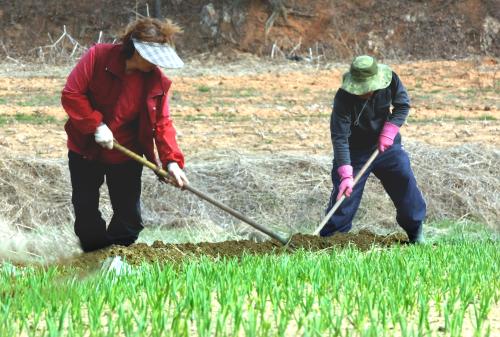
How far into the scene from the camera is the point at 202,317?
4.38 m

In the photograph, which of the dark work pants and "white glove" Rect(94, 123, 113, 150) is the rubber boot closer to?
the dark work pants

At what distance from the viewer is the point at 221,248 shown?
8109 mm

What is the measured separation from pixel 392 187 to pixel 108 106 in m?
2.75

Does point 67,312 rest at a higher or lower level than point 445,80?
higher

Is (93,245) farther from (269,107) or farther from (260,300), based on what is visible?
(269,107)

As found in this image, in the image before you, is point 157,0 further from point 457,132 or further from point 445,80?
point 457,132

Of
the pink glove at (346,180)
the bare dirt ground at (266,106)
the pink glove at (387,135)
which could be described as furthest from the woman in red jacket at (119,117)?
the bare dirt ground at (266,106)

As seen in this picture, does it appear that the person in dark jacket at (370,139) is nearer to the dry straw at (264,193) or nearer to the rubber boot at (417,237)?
the rubber boot at (417,237)

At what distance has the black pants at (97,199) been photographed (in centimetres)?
744

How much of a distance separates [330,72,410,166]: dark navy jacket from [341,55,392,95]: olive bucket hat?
0.21 m

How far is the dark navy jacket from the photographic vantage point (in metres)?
8.27

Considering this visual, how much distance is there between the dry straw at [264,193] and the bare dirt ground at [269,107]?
0.93 metres

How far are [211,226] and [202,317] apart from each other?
557cm

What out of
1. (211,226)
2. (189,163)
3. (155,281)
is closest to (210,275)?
(155,281)
